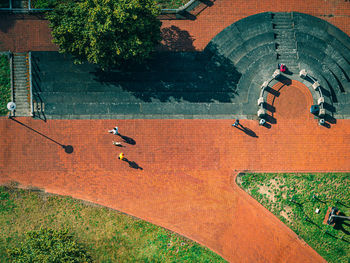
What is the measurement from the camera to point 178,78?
4394 cm

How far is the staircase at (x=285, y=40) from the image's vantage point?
145ft

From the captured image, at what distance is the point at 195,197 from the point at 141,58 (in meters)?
18.2

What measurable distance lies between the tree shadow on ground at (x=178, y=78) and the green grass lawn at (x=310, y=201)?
11715 millimetres

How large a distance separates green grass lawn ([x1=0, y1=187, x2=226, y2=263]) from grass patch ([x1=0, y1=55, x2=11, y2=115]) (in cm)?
1042

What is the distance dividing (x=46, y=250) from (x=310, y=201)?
31323 millimetres

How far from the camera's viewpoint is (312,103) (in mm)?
43938

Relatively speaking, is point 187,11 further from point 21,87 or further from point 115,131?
point 21,87

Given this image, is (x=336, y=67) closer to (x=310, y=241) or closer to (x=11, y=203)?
(x=310, y=241)

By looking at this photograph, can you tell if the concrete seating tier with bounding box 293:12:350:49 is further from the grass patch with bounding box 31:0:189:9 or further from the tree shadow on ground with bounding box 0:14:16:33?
the tree shadow on ground with bounding box 0:14:16:33

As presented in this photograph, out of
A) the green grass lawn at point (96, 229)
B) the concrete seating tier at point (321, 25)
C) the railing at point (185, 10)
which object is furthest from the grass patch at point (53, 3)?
the green grass lawn at point (96, 229)

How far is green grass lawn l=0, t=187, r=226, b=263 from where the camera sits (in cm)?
4081

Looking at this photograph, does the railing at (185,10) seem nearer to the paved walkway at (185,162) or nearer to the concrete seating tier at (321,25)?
the paved walkway at (185,162)

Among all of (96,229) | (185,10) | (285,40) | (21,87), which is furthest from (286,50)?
(21,87)

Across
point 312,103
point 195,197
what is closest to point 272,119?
point 312,103
